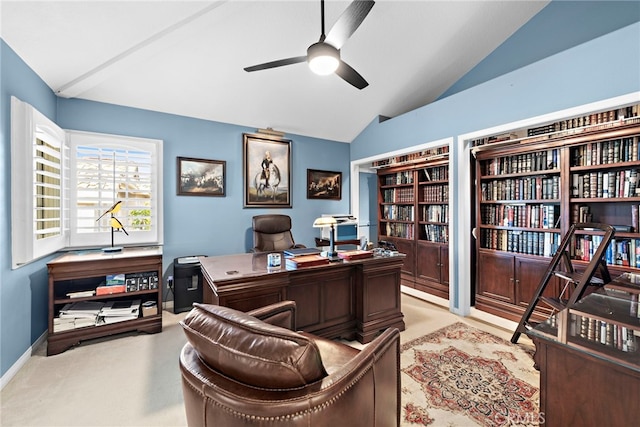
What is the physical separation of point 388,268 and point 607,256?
6.51ft

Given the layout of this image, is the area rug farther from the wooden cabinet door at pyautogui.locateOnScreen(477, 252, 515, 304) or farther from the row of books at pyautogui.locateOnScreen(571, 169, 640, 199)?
the row of books at pyautogui.locateOnScreen(571, 169, 640, 199)

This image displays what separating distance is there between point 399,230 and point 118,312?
153 inches

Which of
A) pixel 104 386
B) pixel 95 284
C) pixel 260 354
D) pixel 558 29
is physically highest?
pixel 558 29

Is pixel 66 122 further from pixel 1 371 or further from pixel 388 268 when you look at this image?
pixel 388 268

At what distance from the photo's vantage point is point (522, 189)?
10.1ft

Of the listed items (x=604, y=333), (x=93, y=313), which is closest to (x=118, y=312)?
(x=93, y=313)

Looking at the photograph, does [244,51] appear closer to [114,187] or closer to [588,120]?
[114,187]

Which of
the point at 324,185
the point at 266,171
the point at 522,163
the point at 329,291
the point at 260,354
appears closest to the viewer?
the point at 260,354

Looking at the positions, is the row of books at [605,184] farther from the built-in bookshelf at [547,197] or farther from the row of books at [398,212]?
the row of books at [398,212]

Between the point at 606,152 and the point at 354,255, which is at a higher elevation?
the point at 606,152

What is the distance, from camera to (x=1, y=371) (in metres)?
1.97

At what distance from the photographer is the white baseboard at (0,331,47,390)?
6.55 feet

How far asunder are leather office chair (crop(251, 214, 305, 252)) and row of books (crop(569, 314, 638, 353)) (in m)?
2.91

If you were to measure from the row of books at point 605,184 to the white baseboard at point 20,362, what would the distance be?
5040mm
